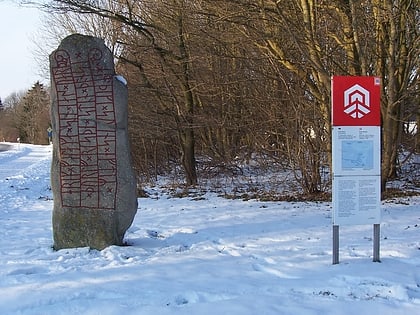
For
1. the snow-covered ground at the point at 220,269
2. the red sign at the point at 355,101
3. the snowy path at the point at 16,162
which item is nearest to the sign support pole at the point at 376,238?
the snow-covered ground at the point at 220,269

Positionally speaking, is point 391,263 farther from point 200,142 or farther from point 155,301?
point 200,142

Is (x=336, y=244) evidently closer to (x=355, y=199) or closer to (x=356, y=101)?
(x=355, y=199)

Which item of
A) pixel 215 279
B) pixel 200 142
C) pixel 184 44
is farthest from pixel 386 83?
pixel 215 279

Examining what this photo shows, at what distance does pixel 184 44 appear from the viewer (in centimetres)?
1446

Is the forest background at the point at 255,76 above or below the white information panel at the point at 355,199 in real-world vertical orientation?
above

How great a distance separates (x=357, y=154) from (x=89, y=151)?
3.57m

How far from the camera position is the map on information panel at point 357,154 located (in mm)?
5633

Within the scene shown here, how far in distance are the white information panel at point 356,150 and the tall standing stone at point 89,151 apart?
2.92 m

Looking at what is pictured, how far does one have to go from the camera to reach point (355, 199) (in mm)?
5695

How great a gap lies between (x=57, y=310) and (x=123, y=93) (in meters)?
3.48

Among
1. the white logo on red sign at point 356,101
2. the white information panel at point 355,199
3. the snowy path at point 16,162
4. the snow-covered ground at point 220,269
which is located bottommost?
the snow-covered ground at point 220,269

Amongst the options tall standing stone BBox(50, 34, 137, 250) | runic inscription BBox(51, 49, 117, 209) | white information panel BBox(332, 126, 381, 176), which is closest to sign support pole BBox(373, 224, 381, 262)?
white information panel BBox(332, 126, 381, 176)

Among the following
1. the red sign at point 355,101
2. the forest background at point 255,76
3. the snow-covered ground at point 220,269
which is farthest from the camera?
the forest background at point 255,76

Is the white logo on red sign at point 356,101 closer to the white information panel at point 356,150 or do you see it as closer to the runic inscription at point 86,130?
the white information panel at point 356,150
